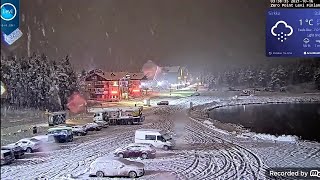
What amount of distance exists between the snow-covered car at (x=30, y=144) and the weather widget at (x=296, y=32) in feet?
9.61

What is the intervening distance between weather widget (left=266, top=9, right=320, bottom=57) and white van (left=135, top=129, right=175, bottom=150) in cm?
168

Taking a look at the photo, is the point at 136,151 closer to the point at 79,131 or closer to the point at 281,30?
the point at 79,131

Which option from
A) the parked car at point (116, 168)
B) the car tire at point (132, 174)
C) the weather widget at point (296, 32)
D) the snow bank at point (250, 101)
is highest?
the weather widget at point (296, 32)

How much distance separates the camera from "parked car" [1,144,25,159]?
168 inches

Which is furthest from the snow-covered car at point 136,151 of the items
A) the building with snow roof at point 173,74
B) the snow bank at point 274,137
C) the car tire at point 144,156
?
the snow bank at point 274,137

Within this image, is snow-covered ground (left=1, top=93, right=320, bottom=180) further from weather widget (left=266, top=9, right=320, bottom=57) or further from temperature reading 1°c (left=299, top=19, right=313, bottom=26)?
temperature reading 1°c (left=299, top=19, right=313, bottom=26)

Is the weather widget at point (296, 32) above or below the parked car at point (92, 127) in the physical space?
above

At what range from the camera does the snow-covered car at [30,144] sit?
4444mm

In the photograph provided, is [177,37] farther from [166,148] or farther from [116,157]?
[116,157]

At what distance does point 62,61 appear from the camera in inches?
189

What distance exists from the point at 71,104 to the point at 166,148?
1275 millimetres

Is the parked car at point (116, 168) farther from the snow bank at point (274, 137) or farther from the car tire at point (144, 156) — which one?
the snow bank at point (274, 137)

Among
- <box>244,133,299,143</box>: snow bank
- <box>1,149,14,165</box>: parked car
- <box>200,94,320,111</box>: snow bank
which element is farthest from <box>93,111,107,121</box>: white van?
<box>244,133,299,143</box>: snow bank

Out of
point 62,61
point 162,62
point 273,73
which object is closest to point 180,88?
point 162,62
